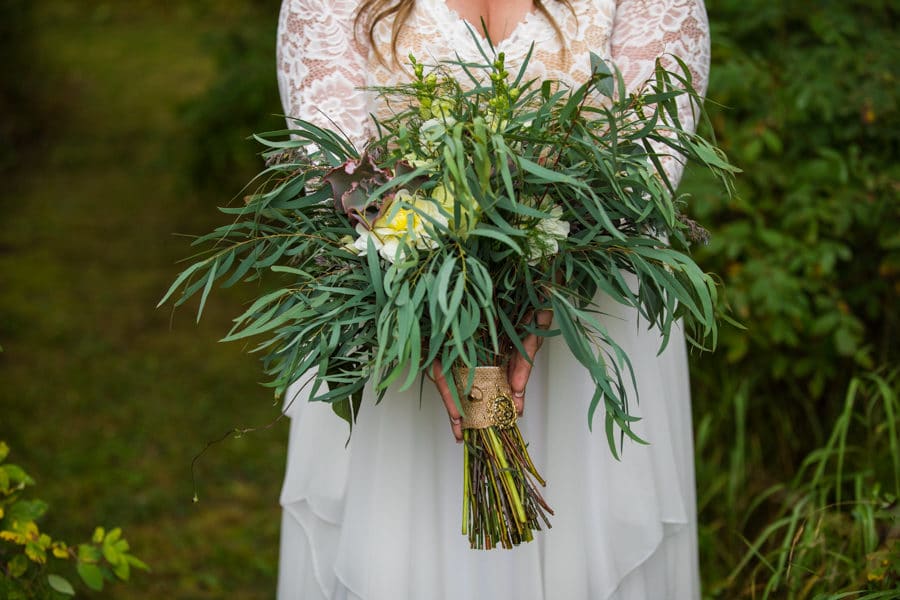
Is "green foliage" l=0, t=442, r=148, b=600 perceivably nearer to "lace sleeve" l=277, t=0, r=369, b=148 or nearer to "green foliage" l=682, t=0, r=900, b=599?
"lace sleeve" l=277, t=0, r=369, b=148

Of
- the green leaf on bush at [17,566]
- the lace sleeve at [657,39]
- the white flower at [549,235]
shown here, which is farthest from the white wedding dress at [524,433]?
the green leaf on bush at [17,566]

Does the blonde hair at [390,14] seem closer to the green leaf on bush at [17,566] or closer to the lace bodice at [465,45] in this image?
the lace bodice at [465,45]

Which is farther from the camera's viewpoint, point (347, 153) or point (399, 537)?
point (399, 537)

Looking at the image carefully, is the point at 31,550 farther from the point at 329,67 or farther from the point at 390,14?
the point at 390,14

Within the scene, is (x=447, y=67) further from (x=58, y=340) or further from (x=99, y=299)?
(x=99, y=299)

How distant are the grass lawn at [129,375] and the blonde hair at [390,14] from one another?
759 millimetres

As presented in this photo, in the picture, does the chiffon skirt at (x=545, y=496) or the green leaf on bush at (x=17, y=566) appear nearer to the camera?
the chiffon skirt at (x=545, y=496)

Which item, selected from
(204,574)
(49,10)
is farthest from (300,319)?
(49,10)

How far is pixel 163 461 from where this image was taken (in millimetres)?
4371

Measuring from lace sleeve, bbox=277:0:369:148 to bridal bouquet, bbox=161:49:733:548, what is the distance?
0.25 m

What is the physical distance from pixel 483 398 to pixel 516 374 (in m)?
0.11

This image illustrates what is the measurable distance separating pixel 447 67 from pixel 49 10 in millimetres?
13215

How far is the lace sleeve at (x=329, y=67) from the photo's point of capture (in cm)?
200

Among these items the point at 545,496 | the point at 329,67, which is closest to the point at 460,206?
the point at 329,67
